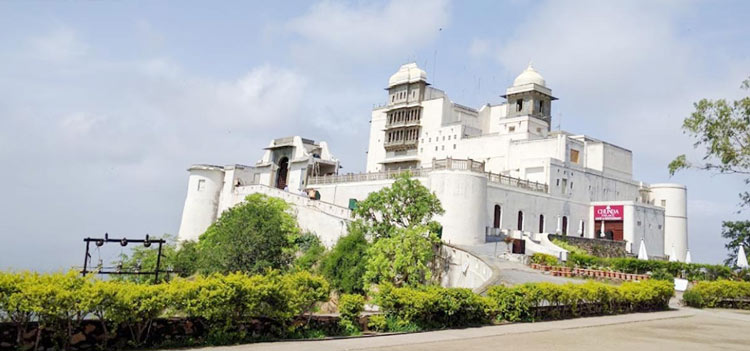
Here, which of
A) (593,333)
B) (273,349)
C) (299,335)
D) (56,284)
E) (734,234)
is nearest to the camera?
(56,284)

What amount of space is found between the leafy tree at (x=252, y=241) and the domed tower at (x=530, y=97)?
2607cm

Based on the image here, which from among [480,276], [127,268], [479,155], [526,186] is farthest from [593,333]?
[479,155]

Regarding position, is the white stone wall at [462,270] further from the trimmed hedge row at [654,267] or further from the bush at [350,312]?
the bush at [350,312]

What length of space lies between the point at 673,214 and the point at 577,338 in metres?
42.8

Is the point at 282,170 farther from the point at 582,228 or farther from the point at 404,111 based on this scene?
the point at 582,228

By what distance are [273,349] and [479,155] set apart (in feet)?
136

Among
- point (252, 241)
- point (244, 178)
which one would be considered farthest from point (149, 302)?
point (244, 178)

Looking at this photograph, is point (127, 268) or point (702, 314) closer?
point (702, 314)

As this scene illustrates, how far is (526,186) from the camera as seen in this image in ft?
140

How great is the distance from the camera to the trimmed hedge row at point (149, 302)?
33.0ft

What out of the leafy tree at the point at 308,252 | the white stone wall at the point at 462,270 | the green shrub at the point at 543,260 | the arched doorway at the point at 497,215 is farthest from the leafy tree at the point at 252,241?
the green shrub at the point at 543,260

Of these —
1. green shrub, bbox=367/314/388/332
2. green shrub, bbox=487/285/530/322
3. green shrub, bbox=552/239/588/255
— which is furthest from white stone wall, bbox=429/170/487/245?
green shrub, bbox=367/314/388/332

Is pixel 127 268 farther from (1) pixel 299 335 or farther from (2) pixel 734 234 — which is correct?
(2) pixel 734 234

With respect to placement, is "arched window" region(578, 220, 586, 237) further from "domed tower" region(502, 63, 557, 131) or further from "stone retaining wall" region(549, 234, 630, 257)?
"domed tower" region(502, 63, 557, 131)
